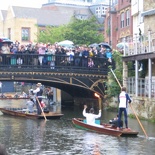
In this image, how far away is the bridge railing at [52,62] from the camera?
35031mm

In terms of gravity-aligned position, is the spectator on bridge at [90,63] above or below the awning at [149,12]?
below

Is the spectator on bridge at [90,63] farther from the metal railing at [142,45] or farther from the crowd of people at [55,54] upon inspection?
the metal railing at [142,45]

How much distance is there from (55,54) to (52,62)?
0.64 metres

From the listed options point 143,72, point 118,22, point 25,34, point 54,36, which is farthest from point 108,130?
point 25,34

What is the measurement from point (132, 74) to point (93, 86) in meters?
4.04

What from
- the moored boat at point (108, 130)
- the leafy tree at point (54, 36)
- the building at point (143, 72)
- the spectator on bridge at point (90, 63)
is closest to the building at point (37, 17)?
the leafy tree at point (54, 36)

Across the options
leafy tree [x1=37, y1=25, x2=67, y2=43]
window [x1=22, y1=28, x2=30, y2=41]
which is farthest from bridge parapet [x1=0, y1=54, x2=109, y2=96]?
window [x1=22, y1=28, x2=30, y2=41]

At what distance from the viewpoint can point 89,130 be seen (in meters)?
23.5

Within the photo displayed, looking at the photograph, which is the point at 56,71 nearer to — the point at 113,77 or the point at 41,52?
the point at 41,52

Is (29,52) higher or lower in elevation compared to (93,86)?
higher

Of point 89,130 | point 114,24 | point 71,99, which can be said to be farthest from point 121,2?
point 89,130

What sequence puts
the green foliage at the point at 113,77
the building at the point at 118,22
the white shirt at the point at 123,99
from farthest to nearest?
the building at the point at 118,22 < the green foliage at the point at 113,77 < the white shirt at the point at 123,99

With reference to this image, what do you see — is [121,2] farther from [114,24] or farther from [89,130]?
[89,130]

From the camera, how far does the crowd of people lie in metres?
35.2
